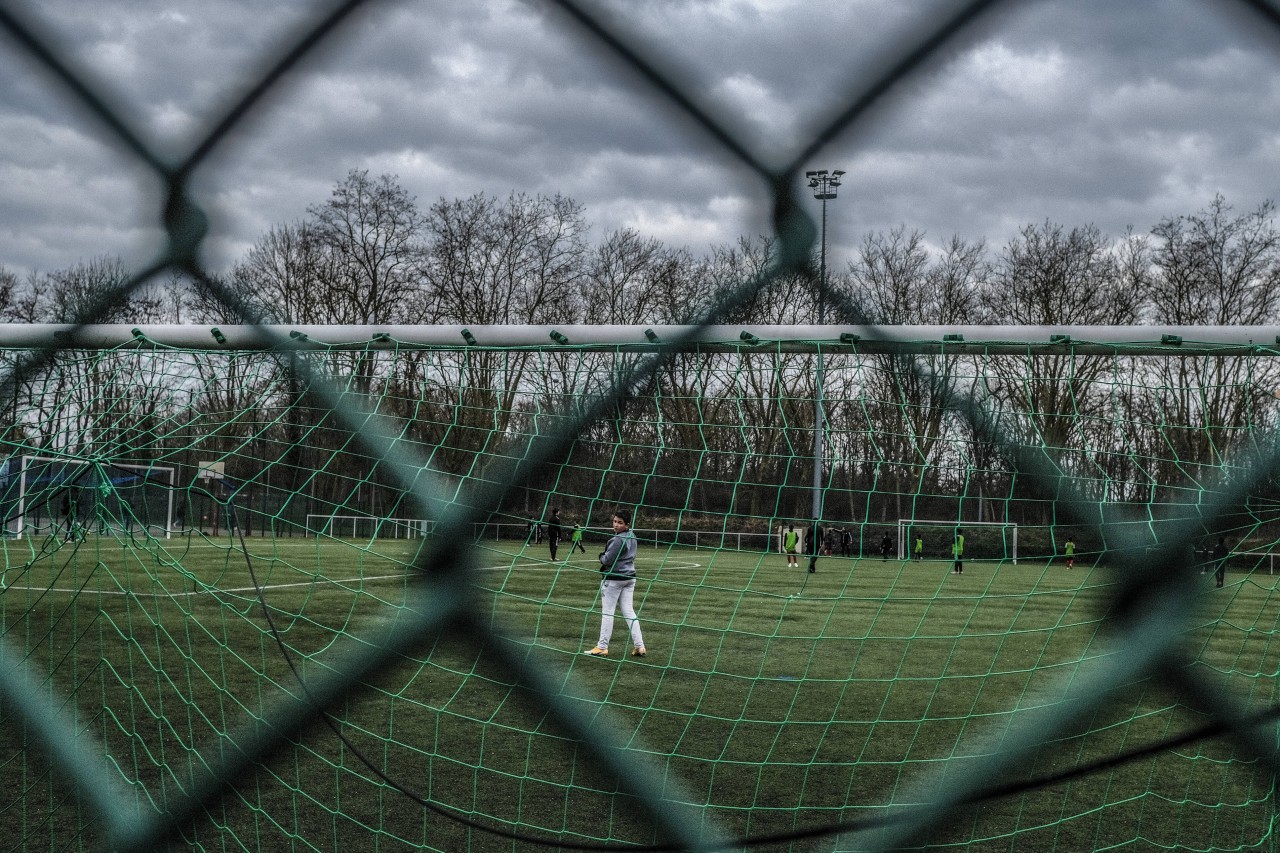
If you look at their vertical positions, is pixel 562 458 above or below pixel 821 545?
above

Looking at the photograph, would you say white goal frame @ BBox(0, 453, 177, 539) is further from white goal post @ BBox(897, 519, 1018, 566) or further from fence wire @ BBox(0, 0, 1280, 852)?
white goal post @ BBox(897, 519, 1018, 566)

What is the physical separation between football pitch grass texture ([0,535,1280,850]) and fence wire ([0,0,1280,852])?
0.05 m

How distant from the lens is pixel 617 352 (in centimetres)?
165

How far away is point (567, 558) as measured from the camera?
3.35m

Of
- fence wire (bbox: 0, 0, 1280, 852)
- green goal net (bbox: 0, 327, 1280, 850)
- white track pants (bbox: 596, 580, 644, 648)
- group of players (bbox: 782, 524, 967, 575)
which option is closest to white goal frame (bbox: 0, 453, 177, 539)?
green goal net (bbox: 0, 327, 1280, 850)

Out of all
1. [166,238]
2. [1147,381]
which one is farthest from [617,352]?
[1147,381]

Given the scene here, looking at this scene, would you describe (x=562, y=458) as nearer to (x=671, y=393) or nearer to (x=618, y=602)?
(x=671, y=393)

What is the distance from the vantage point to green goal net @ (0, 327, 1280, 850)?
132 cm

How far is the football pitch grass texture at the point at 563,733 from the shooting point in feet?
6.98

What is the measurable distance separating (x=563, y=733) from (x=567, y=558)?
199cm

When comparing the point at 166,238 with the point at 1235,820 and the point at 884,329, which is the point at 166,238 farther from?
the point at 1235,820

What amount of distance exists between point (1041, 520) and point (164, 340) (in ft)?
9.17

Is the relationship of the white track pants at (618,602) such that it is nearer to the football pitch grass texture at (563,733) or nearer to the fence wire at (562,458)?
the football pitch grass texture at (563,733)

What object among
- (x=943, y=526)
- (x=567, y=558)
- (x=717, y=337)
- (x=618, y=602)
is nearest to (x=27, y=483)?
(x=567, y=558)
